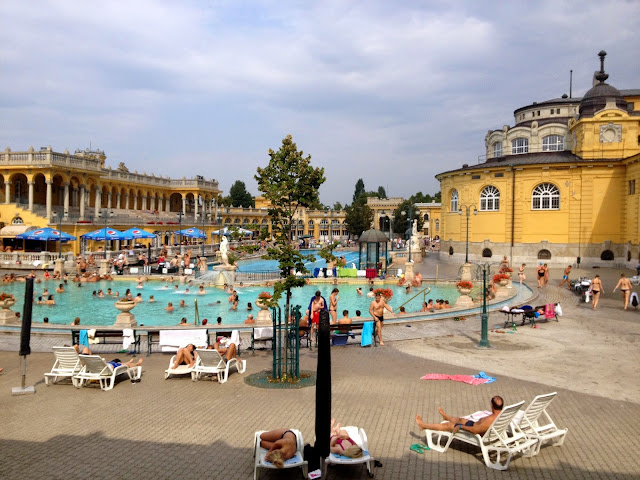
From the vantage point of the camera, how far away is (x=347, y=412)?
9.45 metres

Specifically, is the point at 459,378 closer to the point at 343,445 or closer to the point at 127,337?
the point at 343,445

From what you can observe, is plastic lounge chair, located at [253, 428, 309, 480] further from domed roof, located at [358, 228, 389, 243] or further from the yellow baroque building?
the yellow baroque building

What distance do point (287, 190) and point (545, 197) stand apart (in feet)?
120

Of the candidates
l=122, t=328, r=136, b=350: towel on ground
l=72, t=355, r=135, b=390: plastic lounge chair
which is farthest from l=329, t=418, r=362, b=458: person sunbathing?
l=122, t=328, r=136, b=350: towel on ground

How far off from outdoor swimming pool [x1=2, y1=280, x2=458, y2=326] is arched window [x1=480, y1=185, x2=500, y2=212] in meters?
16.0

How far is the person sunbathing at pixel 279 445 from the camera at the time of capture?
6.85 metres

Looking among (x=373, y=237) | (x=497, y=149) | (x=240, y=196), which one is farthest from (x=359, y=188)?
(x=373, y=237)

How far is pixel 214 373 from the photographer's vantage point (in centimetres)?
1192

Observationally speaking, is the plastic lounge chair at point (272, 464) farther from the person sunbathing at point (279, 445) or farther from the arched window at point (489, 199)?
the arched window at point (489, 199)

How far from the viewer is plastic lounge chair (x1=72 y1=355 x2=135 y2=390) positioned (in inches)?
432

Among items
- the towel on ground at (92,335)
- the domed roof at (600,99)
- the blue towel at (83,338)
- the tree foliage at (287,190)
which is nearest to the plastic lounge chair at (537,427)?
the tree foliage at (287,190)

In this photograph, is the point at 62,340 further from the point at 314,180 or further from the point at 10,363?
the point at 314,180

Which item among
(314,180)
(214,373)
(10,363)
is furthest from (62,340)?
(314,180)

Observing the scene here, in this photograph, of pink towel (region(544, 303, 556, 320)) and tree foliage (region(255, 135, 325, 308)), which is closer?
tree foliage (region(255, 135, 325, 308))
